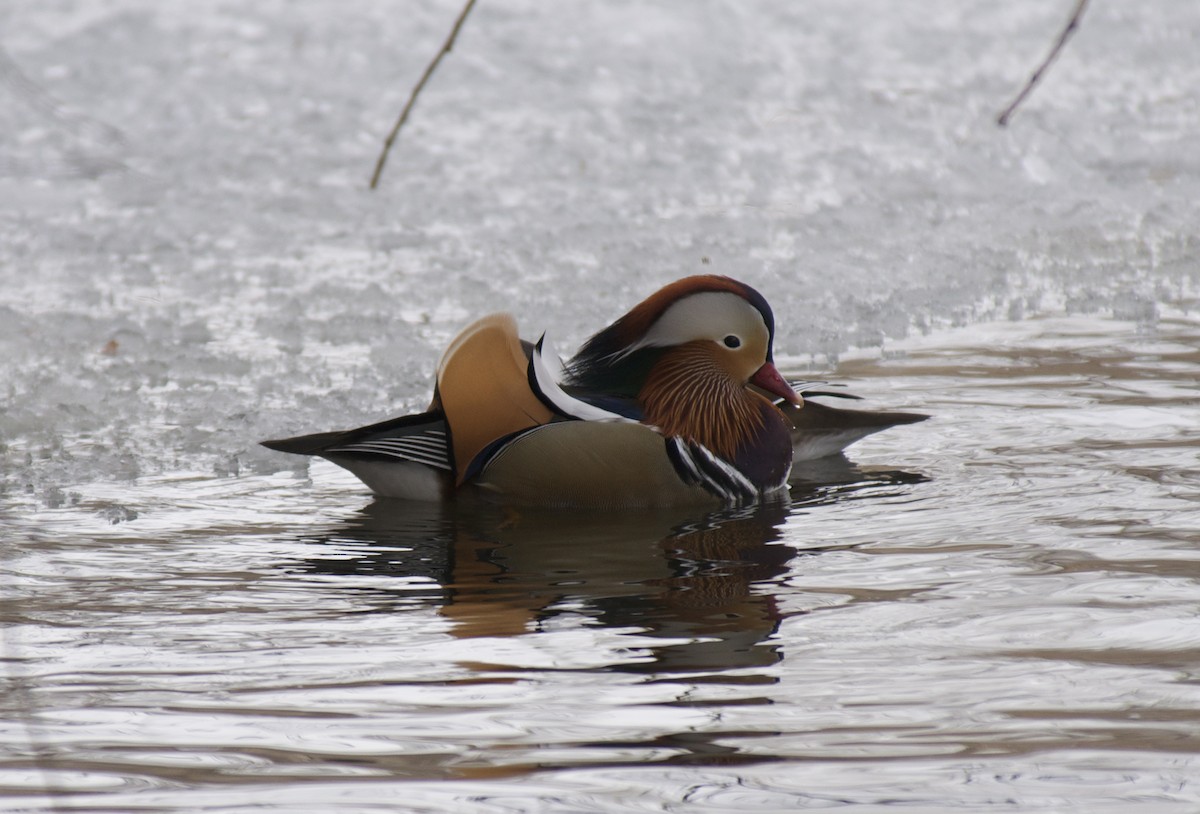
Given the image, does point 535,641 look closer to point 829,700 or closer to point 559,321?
point 829,700

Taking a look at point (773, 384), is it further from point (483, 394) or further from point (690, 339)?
point (483, 394)

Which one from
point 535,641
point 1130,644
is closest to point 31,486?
point 535,641

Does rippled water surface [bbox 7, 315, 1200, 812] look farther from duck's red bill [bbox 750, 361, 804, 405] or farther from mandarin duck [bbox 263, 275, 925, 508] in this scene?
duck's red bill [bbox 750, 361, 804, 405]

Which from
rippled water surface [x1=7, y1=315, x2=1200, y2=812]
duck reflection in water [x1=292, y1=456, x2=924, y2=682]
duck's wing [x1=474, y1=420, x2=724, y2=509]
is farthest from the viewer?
duck's wing [x1=474, y1=420, x2=724, y2=509]

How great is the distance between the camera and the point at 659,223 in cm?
873

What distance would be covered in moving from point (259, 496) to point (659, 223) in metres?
4.12

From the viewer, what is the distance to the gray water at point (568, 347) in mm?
3006

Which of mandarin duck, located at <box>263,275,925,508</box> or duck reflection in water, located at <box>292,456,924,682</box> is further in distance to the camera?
mandarin duck, located at <box>263,275,925,508</box>

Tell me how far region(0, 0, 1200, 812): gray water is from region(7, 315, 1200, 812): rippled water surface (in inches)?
0.5

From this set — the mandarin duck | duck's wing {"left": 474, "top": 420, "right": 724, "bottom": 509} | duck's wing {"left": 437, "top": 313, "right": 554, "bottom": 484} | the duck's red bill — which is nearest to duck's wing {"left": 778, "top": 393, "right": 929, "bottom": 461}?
the mandarin duck

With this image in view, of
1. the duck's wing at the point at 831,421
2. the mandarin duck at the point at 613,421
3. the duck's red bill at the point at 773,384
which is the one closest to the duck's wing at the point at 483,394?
the mandarin duck at the point at 613,421

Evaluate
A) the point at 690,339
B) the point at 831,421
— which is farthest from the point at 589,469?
the point at 831,421

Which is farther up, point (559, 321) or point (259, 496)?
point (559, 321)

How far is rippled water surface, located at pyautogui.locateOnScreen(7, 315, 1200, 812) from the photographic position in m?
2.84
